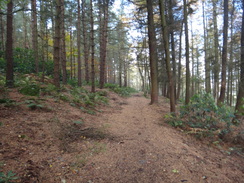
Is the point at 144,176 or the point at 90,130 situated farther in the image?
the point at 90,130

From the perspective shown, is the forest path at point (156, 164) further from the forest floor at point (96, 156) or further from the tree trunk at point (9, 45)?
the tree trunk at point (9, 45)

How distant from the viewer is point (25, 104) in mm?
4355

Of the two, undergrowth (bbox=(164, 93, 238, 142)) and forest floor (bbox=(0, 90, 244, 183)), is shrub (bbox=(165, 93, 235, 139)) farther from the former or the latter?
forest floor (bbox=(0, 90, 244, 183))

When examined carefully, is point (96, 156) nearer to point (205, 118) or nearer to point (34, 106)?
point (34, 106)

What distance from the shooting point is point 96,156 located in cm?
277

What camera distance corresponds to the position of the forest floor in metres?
2.19

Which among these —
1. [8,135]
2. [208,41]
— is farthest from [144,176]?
[208,41]

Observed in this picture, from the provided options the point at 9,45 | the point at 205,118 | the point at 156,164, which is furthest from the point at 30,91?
the point at 205,118

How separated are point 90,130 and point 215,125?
454cm

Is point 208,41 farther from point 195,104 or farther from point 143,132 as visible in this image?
point 143,132

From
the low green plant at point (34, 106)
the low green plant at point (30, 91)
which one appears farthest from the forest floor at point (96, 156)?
the low green plant at point (30, 91)

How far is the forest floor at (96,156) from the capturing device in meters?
2.19

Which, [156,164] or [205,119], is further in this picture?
[205,119]

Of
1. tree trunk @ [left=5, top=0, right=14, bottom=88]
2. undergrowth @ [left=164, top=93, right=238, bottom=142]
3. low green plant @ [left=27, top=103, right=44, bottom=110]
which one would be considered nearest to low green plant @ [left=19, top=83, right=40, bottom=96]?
tree trunk @ [left=5, top=0, right=14, bottom=88]
